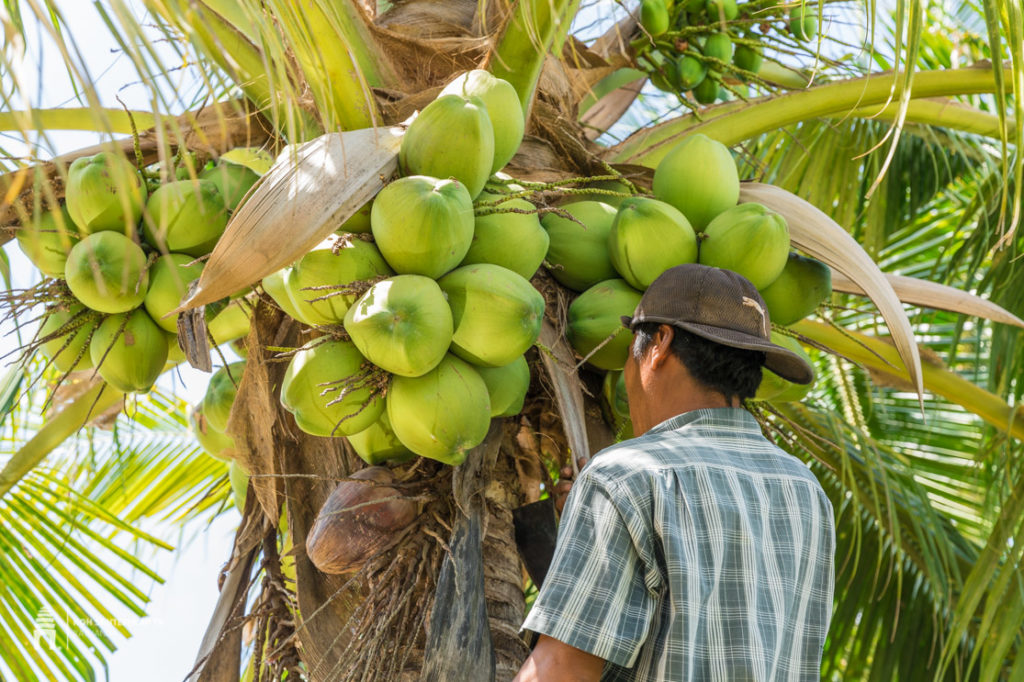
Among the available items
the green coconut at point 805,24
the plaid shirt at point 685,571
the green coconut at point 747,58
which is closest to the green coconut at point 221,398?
the plaid shirt at point 685,571

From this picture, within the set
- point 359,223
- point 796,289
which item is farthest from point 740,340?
point 359,223

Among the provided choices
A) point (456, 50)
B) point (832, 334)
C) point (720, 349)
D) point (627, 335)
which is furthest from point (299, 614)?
point (832, 334)

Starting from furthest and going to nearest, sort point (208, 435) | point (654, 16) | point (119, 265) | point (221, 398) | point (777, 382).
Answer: point (654, 16)
point (208, 435)
point (221, 398)
point (777, 382)
point (119, 265)

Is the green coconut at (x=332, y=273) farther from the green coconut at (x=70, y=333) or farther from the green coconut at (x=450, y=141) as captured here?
the green coconut at (x=70, y=333)

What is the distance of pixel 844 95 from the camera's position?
2.59 metres

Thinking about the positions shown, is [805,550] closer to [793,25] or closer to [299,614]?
[299,614]

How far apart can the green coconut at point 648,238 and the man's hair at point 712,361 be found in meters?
0.13

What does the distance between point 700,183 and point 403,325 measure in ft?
2.35

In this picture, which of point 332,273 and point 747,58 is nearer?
point 332,273

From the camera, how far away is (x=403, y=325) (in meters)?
1.55

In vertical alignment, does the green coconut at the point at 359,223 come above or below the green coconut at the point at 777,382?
above

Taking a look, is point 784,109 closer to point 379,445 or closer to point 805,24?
point 805,24

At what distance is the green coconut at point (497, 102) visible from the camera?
1838mm

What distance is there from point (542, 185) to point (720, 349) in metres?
0.43
